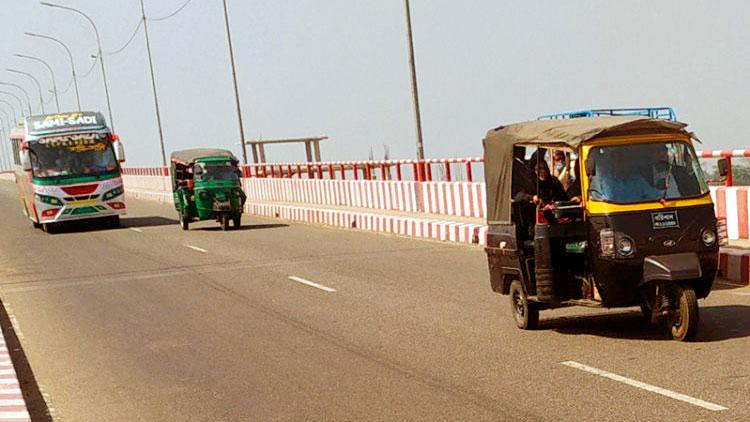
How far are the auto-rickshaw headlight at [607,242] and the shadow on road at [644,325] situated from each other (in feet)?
2.73

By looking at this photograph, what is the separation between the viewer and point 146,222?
37.8 meters

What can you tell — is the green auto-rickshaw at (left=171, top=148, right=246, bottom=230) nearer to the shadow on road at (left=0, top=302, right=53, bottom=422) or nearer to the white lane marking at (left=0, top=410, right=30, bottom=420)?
the shadow on road at (left=0, top=302, right=53, bottom=422)

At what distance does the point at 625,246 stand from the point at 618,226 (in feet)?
0.61

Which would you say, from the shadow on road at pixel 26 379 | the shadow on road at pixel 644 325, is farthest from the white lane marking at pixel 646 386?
the shadow on road at pixel 26 379

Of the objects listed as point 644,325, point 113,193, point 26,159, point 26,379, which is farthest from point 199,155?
point 644,325

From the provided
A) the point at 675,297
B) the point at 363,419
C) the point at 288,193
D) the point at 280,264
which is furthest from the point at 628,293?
the point at 288,193

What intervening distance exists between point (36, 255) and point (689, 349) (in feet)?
64.3

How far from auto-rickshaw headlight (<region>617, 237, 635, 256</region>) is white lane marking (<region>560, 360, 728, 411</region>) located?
1220 mm

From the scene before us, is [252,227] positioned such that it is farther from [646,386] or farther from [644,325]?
[646,386]

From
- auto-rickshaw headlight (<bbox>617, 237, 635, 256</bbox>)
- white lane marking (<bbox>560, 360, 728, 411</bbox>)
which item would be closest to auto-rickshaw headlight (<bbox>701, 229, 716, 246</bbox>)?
auto-rickshaw headlight (<bbox>617, 237, 635, 256</bbox>)

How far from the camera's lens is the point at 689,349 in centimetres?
983

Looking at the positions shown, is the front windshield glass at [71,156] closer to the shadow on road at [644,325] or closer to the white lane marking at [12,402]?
the shadow on road at [644,325]

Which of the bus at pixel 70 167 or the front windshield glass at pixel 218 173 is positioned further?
the bus at pixel 70 167

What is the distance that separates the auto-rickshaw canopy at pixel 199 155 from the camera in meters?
32.3
